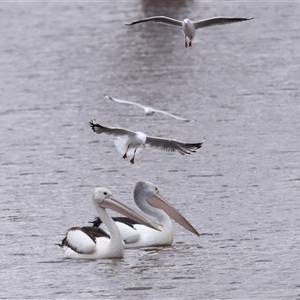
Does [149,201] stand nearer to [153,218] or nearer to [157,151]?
[153,218]

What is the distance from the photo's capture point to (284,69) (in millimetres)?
25672

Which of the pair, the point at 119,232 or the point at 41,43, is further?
the point at 41,43

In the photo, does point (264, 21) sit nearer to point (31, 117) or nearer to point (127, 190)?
point (31, 117)

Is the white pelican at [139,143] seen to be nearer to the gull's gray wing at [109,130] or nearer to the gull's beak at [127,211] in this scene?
the gull's gray wing at [109,130]

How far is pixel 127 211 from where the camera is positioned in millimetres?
13430

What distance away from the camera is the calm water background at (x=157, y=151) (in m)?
12.0

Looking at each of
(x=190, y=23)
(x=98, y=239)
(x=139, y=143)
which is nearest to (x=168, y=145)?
(x=139, y=143)

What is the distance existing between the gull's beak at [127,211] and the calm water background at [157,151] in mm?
414

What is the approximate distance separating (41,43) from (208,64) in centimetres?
535

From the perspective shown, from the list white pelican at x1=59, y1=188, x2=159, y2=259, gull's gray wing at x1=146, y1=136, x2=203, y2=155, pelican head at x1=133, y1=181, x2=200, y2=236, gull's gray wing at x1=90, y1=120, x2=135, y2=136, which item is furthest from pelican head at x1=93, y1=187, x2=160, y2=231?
gull's gray wing at x1=146, y1=136, x2=203, y2=155

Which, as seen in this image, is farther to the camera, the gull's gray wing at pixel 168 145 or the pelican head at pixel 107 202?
the gull's gray wing at pixel 168 145

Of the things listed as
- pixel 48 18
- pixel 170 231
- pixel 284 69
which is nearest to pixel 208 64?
pixel 284 69

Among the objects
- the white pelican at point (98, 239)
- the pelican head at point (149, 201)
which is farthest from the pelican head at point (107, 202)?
the pelican head at point (149, 201)

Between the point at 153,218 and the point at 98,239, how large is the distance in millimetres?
1121
